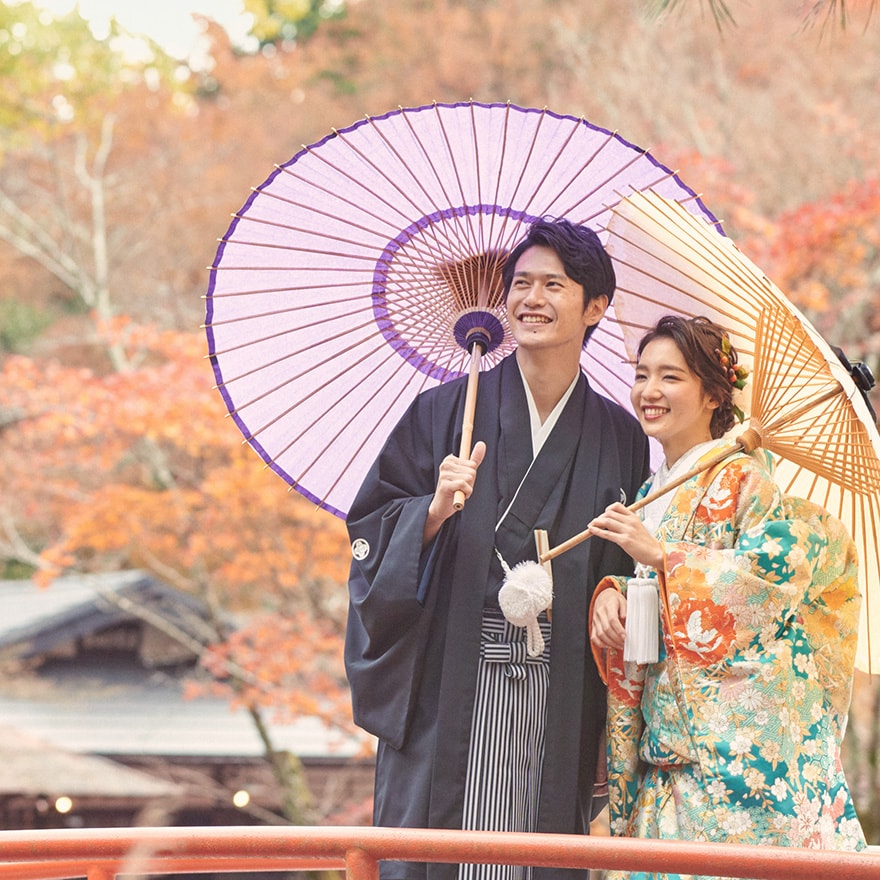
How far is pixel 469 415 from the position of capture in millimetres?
2852

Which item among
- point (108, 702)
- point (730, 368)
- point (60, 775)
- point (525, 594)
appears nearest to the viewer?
point (525, 594)

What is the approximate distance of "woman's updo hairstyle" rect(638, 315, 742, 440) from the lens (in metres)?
2.72

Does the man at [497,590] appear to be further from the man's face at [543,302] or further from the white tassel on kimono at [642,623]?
the white tassel on kimono at [642,623]

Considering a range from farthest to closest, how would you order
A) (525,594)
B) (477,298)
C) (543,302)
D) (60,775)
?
(60,775) < (477,298) < (543,302) < (525,594)

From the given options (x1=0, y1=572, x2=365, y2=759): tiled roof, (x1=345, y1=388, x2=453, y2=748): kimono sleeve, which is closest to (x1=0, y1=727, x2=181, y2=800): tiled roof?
(x1=0, y1=572, x2=365, y2=759): tiled roof

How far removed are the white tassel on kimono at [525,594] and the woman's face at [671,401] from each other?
0.43 m

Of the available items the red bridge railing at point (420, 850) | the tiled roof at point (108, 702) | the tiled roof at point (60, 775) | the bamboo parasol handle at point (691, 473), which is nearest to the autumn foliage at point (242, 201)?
the tiled roof at point (108, 702)

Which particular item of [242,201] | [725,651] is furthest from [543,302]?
[242,201]

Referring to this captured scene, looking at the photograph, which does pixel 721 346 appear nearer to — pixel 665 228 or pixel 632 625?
pixel 665 228

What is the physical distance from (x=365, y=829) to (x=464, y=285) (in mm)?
1605

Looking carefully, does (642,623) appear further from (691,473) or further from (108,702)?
(108,702)

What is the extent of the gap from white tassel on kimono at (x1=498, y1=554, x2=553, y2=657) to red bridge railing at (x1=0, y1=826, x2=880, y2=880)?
687 millimetres

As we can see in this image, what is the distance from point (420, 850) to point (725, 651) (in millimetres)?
832

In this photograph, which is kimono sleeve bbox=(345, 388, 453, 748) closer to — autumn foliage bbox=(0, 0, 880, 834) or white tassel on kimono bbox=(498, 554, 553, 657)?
white tassel on kimono bbox=(498, 554, 553, 657)
